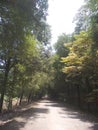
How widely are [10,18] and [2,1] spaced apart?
0.91 meters

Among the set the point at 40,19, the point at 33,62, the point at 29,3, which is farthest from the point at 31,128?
the point at 33,62

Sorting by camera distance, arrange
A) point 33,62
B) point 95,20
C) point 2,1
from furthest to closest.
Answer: point 33,62 → point 95,20 → point 2,1

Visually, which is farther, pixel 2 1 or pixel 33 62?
pixel 33 62

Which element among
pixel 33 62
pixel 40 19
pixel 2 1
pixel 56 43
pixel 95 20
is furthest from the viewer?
pixel 56 43

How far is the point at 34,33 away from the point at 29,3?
2792 mm

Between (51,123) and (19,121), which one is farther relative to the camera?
(19,121)

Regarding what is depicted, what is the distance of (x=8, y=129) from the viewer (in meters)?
→ 15.4

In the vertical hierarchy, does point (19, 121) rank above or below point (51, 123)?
above

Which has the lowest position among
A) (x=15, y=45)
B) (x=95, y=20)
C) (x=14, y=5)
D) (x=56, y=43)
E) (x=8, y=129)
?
(x=8, y=129)

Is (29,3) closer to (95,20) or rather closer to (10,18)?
(10,18)

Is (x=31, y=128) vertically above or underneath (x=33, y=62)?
underneath

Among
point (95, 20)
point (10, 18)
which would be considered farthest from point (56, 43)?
point (10, 18)

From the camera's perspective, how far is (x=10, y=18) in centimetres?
1175

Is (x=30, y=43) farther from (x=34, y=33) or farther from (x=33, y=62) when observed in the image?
(x=33, y=62)
